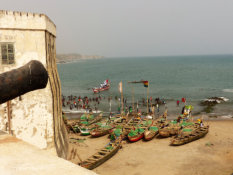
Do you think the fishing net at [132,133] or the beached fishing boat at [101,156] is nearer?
the beached fishing boat at [101,156]

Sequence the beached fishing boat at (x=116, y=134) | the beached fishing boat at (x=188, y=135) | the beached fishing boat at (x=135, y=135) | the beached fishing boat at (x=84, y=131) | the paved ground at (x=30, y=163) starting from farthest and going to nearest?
the beached fishing boat at (x=84, y=131), the beached fishing boat at (x=116, y=134), the beached fishing boat at (x=135, y=135), the beached fishing boat at (x=188, y=135), the paved ground at (x=30, y=163)

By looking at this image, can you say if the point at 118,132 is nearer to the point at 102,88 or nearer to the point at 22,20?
the point at 22,20

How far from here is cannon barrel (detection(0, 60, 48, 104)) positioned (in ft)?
12.0

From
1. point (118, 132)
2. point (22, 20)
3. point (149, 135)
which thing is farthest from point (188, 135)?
point (22, 20)

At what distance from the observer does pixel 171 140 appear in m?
27.9

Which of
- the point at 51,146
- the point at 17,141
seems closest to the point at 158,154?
the point at 51,146

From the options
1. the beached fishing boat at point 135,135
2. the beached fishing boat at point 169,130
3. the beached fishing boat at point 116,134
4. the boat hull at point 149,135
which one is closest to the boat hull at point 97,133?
the beached fishing boat at point 116,134

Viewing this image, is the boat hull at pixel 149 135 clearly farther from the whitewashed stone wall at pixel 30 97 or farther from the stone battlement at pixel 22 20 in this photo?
the stone battlement at pixel 22 20

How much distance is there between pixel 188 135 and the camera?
2773 centimetres

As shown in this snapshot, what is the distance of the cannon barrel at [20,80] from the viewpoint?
12.0ft

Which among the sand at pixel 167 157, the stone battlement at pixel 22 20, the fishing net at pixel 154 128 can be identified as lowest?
the sand at pixel 167 157

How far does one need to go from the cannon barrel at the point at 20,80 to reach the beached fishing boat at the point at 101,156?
1699cm

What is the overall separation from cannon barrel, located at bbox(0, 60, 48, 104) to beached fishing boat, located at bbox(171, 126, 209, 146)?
24.2 m

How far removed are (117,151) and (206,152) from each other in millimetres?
9374
